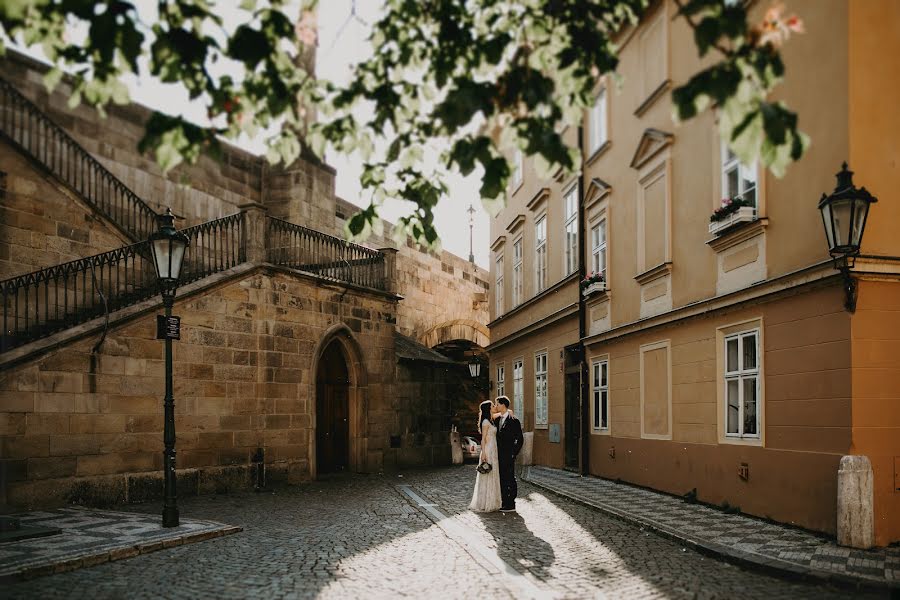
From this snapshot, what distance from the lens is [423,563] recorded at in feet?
27.1

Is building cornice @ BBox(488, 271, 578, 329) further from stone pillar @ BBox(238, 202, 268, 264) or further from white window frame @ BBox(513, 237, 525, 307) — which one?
stone pillar @ BBox(238, 202, 268, 264)

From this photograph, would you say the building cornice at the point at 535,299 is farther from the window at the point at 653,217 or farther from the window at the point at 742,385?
the window at the point at 742,385

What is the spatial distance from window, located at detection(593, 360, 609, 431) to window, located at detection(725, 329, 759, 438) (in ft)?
16.6

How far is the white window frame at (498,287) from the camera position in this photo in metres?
26.8

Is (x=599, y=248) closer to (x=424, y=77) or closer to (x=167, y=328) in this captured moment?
(x=167, y=328)

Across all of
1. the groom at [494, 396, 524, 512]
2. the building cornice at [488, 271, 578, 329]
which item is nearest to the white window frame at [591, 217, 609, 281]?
the building cornice at [488, 271, 578, 329]

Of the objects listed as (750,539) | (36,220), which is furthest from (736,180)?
(36,220)

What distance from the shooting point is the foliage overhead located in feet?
15.6

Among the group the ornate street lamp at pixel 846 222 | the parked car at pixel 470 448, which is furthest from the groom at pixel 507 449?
the parked car at pixel 470 448

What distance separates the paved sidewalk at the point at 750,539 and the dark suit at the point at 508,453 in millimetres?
1233

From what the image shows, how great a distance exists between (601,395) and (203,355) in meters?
8.12

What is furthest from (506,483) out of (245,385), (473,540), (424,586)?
(245,385)

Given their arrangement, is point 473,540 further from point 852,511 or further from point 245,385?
point 245,385

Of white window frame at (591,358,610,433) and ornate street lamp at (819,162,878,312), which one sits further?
white window frame at (591,358,610,433)
